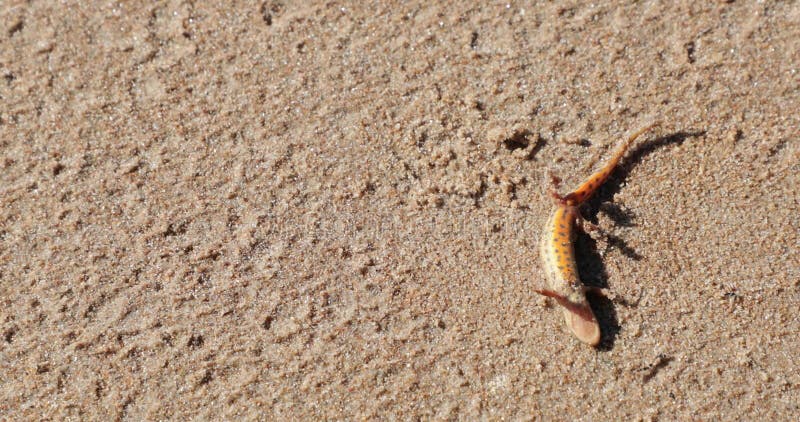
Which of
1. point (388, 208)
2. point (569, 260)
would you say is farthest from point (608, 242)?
point (388, 208)

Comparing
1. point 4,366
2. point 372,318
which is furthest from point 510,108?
point 4,366

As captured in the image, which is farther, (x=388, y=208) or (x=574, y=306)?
(x=388, y=208)

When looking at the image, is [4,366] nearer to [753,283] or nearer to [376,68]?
[376,68]

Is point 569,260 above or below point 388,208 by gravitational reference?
below

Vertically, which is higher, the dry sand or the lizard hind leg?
the dry sand

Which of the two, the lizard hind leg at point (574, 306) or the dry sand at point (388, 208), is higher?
the dry sand at point (388, 208)

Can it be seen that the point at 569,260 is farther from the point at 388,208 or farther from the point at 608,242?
the point at 388,208
